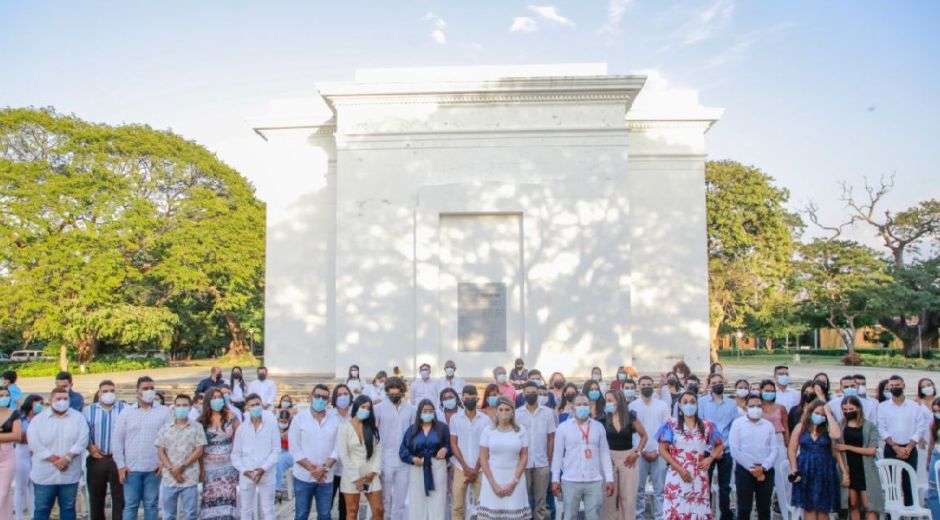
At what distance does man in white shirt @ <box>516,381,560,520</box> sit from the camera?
316 inches

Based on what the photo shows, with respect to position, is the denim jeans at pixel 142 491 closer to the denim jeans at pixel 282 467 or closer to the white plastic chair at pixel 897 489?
the denim jeans at pixel 282 467

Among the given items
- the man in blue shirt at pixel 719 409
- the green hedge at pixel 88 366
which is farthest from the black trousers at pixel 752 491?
the green hedge at pixel 88 366

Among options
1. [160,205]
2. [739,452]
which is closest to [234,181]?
[160,205]

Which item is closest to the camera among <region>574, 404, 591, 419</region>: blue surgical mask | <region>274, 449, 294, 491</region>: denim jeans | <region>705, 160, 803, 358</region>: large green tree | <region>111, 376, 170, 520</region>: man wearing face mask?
<region>574, 404, 591, 419</region>: blue surgical mask

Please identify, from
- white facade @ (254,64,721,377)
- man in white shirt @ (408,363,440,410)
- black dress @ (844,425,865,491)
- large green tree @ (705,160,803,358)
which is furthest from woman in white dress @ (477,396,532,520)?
large green tree @ (705,160,803,358)

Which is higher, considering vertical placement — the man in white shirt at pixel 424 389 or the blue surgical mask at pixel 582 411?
the blue surgical mask at pixel 582 411

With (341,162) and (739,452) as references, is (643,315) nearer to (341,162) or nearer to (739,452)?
(341,162)

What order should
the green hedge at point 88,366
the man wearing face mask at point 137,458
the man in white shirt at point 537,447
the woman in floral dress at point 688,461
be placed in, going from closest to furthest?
the woman in floral dress at point 688,461 → the man wearing face mask at point 137,458 → the man in white shirt at point 537,447 → the green hedge at point 88,366

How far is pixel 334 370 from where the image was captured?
67.3 feet

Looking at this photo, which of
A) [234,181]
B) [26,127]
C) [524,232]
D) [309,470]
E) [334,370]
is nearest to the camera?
[309,470]

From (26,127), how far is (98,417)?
84.5 feet

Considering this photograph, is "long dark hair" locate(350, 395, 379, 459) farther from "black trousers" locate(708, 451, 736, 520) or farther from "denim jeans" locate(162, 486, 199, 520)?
"black trousers" locate(708, 451, 736, 520)

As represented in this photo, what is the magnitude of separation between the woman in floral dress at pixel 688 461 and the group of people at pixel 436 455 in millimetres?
14

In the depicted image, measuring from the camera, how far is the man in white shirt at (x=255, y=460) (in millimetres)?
7344
